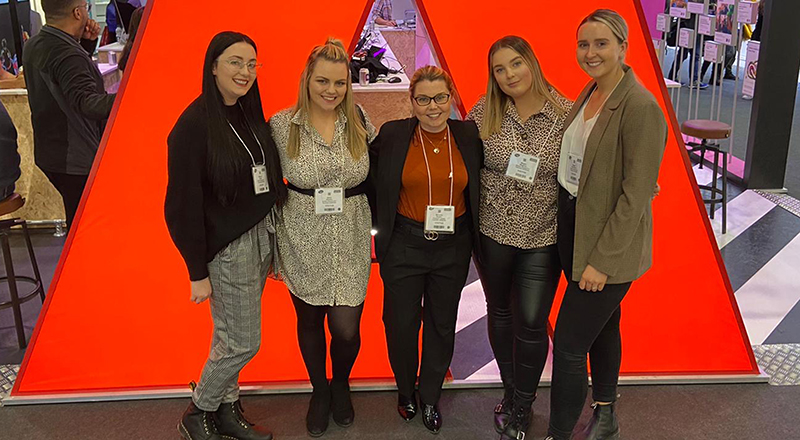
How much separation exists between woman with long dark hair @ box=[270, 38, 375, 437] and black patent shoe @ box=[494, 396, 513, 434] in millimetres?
629

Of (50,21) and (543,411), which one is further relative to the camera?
(50,21)

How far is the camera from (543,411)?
278cm

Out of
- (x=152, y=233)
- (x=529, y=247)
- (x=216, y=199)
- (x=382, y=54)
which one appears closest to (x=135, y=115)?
(x=152, y=233)

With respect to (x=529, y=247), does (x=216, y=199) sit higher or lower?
higher

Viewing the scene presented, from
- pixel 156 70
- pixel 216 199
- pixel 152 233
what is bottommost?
pixel 152 233

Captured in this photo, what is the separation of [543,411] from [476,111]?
3.92 feet

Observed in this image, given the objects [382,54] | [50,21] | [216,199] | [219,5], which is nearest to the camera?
[216,199]

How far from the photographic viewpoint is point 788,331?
349 cm

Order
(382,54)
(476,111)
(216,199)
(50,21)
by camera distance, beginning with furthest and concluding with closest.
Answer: (382,54), (50,21), (476,111), (216,199)

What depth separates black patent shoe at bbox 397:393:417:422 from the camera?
8.94ft

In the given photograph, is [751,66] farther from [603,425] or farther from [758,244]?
[603,425]

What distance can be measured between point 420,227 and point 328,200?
1.03ft

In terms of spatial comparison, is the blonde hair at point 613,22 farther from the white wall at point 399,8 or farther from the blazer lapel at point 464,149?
the white wall at point 399,8

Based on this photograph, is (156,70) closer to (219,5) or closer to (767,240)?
(219,5)
